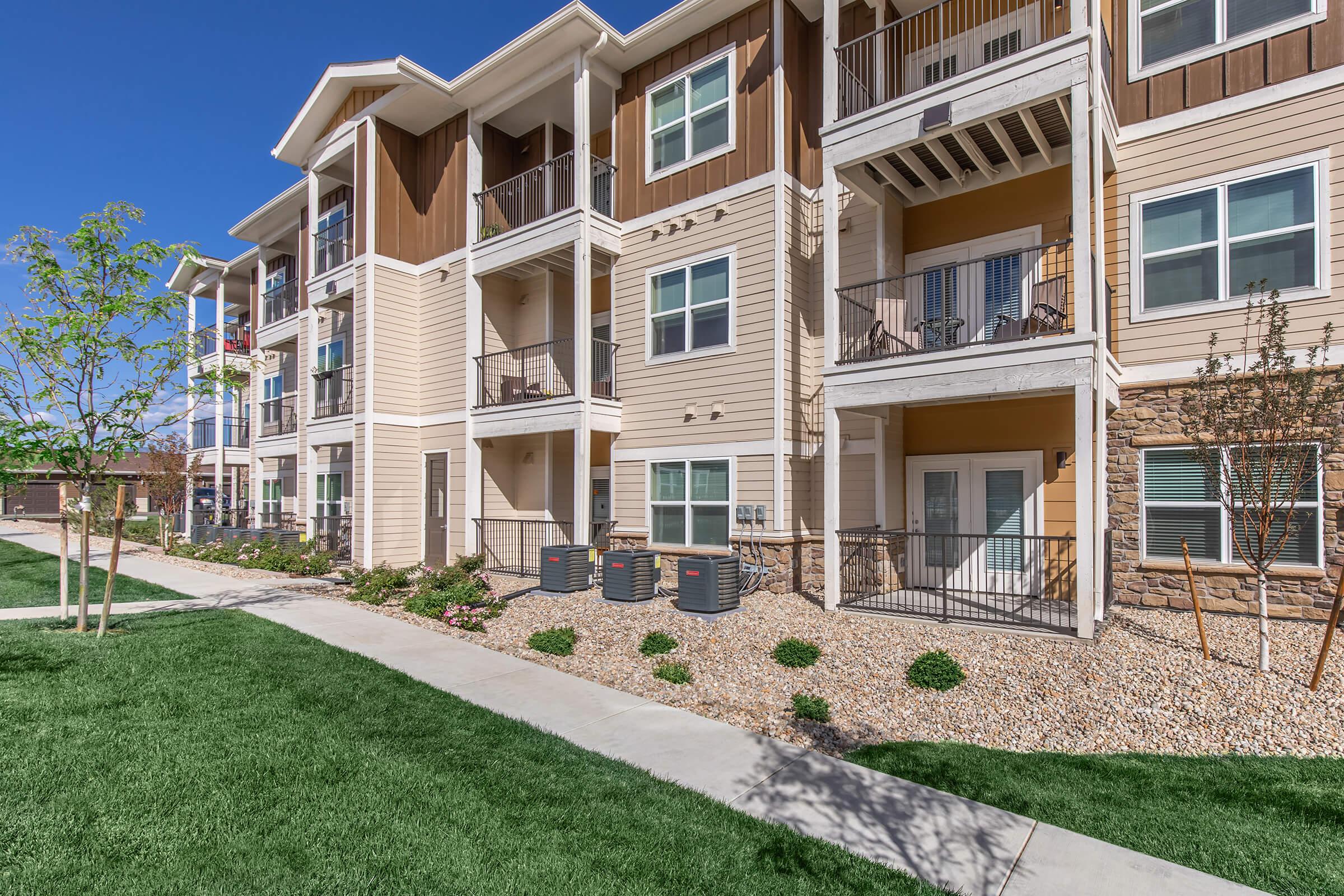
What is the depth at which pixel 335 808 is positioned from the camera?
4.16 metres

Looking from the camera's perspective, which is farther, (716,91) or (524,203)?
(524,203)

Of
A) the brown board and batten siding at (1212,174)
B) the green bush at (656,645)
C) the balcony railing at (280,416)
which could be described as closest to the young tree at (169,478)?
the balcony railing at (280,416)

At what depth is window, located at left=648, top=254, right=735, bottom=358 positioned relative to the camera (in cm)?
1213

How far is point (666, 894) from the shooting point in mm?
3471

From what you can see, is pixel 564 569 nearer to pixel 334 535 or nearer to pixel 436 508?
pixel 436 508

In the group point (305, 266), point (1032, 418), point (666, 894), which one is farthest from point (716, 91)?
point (305, 266)

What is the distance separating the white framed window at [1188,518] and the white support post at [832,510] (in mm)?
4078

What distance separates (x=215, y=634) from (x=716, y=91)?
11.2m

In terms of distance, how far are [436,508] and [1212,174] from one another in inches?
591

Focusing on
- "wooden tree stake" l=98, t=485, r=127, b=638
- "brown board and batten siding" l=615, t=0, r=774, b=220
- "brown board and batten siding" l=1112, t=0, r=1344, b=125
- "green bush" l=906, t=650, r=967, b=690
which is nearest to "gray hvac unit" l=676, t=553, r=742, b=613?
"green bush" l=906, t=650, r=967, b=690

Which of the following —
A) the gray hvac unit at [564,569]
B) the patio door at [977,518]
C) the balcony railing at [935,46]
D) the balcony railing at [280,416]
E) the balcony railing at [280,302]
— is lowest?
the gray hvac unit at [564,569]

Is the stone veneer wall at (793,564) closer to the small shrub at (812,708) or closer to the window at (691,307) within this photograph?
the window at (691,307)

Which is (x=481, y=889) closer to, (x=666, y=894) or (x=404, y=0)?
(x=666, y=894)

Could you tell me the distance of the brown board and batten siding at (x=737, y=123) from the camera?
11.8m
